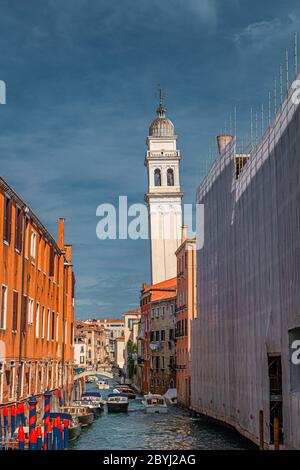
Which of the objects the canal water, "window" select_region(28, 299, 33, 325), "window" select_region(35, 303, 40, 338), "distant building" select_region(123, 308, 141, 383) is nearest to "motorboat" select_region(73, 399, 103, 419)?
the canal water

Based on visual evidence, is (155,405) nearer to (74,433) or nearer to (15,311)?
(74,433)

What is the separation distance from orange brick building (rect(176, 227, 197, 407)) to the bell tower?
24947 millimetres

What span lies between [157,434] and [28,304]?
11773mm

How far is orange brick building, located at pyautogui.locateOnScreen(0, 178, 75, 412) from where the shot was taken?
25.3 metres

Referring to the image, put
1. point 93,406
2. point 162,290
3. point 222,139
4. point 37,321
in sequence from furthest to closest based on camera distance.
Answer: point 162,290, point 93,406, point 222,139, point 37,321

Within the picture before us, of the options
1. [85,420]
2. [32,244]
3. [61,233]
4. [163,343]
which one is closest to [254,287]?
[32,244]

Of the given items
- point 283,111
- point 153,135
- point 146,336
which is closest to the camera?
point 283,111

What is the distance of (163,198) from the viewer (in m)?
86.7

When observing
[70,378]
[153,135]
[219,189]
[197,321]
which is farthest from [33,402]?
[153,135]

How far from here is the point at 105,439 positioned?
35.3 meters

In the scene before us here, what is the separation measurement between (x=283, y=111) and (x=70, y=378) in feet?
104

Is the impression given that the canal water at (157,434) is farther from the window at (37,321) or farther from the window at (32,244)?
the window at (32,244)

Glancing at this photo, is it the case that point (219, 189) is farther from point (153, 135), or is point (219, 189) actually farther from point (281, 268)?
point (153, 135)

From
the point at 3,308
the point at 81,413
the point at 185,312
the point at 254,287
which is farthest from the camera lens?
the point at 185,312
